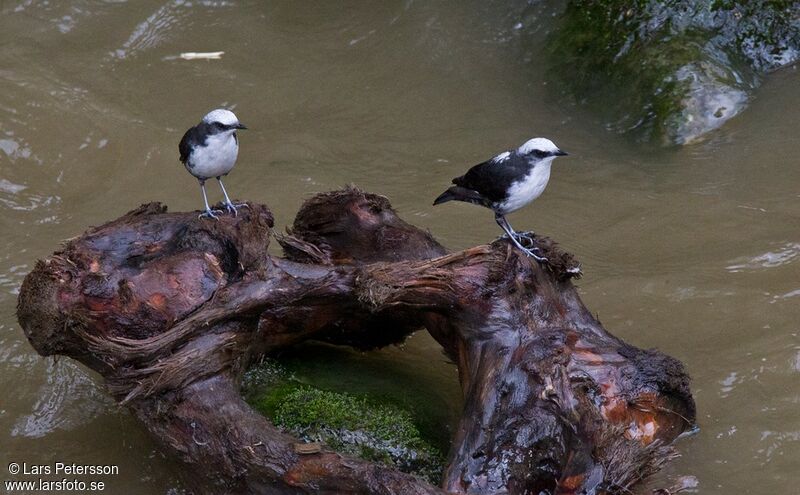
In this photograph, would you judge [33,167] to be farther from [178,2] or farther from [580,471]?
[580,471]

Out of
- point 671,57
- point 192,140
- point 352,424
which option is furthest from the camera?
point 671,57

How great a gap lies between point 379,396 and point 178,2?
22.9 ft

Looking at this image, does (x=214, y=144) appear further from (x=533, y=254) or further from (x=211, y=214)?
(x=533, y=254)

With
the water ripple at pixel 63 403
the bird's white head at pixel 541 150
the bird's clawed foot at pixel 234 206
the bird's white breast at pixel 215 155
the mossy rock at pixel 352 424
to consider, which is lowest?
the water ripple at pixel 63 403

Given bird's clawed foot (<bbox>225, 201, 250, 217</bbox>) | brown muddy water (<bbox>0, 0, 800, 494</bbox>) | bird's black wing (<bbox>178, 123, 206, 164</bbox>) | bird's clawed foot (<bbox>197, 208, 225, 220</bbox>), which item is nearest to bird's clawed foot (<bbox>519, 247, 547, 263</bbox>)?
brown muddy water (<bbox>0, 0, 800, 494</bbox>)

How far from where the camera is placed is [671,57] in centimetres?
832

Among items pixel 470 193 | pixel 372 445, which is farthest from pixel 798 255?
pixel 372 445

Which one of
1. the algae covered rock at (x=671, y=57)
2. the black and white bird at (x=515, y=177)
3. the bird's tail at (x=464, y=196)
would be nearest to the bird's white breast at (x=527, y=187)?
the black and white bird at (x=515, y=177)

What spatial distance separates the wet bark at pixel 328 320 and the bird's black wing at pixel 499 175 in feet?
1.30

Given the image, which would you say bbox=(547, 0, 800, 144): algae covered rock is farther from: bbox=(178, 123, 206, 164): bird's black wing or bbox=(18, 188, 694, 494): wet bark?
bbox=(178, 123, 206, 164): bird's black wing

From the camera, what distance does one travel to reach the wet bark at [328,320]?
4.21m

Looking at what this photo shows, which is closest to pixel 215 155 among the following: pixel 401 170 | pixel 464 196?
pixel 464 196

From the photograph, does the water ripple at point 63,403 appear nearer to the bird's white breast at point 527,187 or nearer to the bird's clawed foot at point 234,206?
the bird's clawed foot at point 234,206

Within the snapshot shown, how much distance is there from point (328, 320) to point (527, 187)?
1.39m
